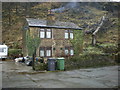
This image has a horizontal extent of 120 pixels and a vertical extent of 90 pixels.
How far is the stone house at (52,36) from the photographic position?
21250mm

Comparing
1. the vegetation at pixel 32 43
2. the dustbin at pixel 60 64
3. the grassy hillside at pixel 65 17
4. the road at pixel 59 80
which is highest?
the grassy hillside at pixel 65 17

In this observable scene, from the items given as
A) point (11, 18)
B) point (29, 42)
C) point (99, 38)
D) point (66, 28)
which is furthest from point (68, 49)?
point (11, 18)

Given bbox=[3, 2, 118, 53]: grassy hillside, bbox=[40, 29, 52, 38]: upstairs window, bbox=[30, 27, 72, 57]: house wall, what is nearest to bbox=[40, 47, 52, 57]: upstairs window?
bbox=[30, 27, 72, 57]: house wall

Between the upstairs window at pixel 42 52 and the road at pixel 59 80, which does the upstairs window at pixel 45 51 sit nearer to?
the upstairs window at pixel 42 52

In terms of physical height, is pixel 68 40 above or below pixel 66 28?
below

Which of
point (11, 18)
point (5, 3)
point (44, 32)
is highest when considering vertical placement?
point (5, 3)

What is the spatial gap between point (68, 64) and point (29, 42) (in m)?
9.29

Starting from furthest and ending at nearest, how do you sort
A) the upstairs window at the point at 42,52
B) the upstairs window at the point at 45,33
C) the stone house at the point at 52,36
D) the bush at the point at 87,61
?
the upstairs window at the point at 45,33, the upstairs window at the point at 42,52, the stone house at the point at 52,36, the bush at the point at 87,61

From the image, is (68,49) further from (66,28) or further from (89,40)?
(89,40)

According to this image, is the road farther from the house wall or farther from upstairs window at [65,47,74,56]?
upstairs window at [65,47,74,56]

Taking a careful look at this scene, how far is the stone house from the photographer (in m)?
21.2

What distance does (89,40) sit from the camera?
36.2 metres

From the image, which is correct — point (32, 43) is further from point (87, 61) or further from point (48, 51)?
point (87, 61)

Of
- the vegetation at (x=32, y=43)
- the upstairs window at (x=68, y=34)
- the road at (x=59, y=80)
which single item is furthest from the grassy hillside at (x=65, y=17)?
the road at (x=59, y=80)
